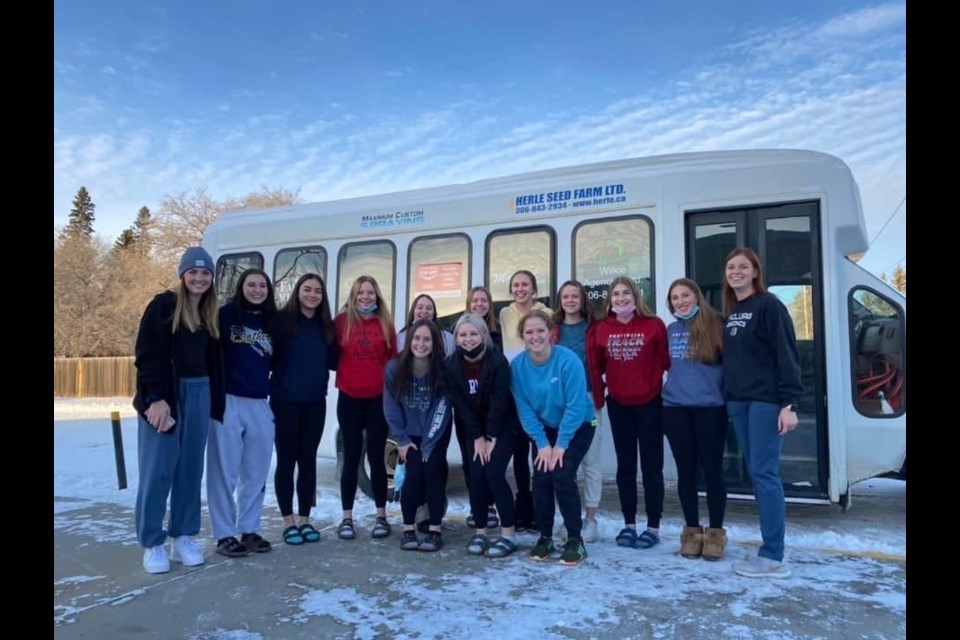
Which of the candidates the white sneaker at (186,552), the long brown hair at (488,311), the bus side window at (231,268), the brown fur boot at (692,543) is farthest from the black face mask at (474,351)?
the bus side window at (231,268)

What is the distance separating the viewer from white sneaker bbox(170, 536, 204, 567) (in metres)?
4.79

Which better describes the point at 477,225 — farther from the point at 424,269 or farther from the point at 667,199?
the point at 667,199

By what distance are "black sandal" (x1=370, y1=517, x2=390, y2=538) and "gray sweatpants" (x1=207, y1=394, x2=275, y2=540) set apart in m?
0.89

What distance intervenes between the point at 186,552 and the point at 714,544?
12.1 ft

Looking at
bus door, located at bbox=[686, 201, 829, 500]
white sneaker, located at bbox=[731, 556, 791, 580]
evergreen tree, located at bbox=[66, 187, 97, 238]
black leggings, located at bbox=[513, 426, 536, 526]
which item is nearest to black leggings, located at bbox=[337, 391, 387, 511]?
black leggings, located at bbox=[513, 426, 536, 526]

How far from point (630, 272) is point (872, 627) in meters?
3.13

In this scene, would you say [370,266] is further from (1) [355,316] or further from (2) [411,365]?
(2) [411,365]

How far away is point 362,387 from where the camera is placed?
5.42m

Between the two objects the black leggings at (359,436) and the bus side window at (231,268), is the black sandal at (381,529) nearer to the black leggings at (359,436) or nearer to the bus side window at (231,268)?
the black leggings at (359,436)

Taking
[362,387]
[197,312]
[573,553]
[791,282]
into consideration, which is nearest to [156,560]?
[197,312]
